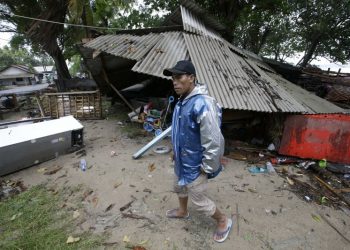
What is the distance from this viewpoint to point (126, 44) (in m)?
6.29

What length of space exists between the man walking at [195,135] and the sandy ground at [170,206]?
67 centimetres

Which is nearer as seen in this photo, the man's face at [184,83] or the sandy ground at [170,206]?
the man's face at [184,83]

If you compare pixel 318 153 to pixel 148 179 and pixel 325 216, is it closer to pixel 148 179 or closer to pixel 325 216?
pixel 325 216

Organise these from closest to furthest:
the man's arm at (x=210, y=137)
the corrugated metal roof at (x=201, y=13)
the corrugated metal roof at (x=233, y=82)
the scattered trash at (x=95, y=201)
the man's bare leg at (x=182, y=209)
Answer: the man's arm at (x=210, y=137), the man's bare leg at (x=182, y=209), the scattered trash at (x=95, y=201), the corrugated metal roof at (x=233, y=82), the corrugated metal roof at (x=201, y=13)

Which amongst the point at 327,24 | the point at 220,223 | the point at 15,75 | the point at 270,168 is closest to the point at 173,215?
the point at 220,223

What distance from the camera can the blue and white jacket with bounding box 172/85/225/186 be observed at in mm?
2088

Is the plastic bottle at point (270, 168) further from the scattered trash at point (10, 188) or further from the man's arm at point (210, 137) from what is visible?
the scattered trash at point (10, 188)

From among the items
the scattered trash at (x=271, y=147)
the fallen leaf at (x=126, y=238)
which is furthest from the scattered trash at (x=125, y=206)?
the scattered trash at (x=271, y=147)

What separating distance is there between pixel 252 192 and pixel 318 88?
456 inches

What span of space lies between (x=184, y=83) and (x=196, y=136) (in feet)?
1.79

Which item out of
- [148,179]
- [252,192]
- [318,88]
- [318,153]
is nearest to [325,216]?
[252,192]

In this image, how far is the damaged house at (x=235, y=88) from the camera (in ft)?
15.9

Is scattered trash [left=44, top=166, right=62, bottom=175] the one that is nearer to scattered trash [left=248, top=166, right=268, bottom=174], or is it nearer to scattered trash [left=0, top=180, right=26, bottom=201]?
scattered trash [left=0, top=180, right=26, bottom=201]

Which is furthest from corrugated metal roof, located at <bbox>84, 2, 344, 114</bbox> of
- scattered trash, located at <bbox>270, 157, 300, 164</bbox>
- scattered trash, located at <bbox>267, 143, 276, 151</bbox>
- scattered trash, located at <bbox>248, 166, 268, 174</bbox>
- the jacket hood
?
the jacket hood
